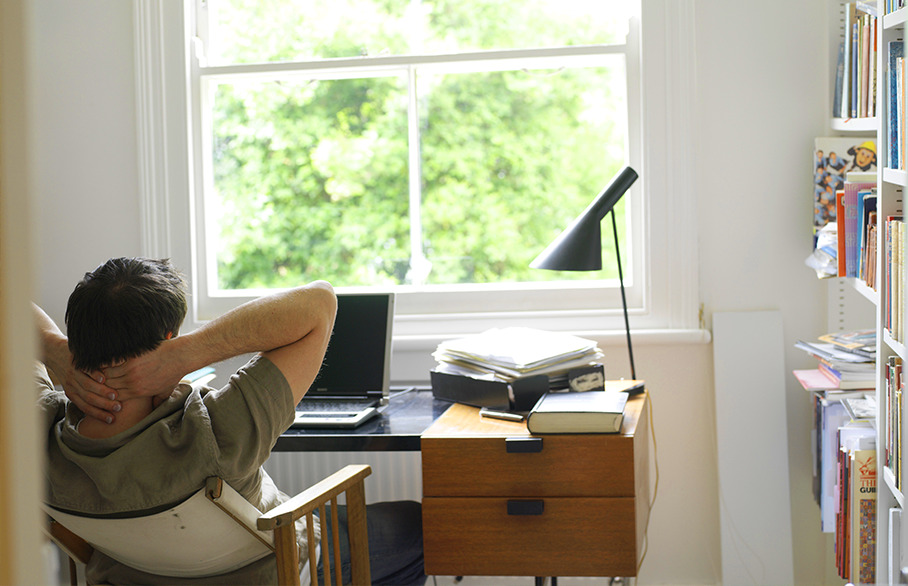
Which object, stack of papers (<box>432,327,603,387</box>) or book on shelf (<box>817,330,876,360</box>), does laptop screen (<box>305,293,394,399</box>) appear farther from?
book on shelf (<box>817,330,876,360</box>)

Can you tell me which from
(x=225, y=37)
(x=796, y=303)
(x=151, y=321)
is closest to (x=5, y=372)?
(x=151, y=321)

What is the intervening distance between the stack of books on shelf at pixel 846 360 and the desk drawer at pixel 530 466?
2.33 feet

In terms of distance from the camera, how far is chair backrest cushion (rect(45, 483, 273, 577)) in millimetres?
1303

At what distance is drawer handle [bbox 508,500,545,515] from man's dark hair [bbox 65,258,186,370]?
741 mm

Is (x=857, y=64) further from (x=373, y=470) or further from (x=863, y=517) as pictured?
(x=373, y=470)

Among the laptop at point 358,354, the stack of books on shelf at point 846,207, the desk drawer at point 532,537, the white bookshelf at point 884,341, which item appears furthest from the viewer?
the laptop at point 358,354

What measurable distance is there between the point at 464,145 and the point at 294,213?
0.58m

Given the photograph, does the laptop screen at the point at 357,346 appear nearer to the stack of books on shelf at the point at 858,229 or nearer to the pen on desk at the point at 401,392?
the pen on desk at the point at 401,392

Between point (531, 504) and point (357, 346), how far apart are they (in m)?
0.65

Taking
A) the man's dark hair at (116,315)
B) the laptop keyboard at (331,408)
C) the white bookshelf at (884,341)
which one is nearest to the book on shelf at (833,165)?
the white bookshelf at (884,341)

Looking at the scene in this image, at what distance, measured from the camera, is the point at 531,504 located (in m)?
1.62

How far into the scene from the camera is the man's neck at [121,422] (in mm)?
1331

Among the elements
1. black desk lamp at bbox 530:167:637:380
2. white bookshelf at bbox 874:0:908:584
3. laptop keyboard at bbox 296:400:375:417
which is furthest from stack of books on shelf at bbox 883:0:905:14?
laptop keyboard at bbox 296:400:375:417

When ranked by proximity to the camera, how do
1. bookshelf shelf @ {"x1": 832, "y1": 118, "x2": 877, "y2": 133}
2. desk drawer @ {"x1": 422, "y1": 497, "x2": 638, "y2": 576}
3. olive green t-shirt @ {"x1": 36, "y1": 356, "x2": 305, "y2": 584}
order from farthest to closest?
bookshelf shelf @ {"x1": 832, "y1": 118, "x2": 877, "y2": 133} → desk drawer @ {"x1": 422, "y1": 497, "x2": 638, "y2": 576} → olive green t-shirt @ {"x1": 36, "y1": 356, "x2": 305, "y2": 584}
